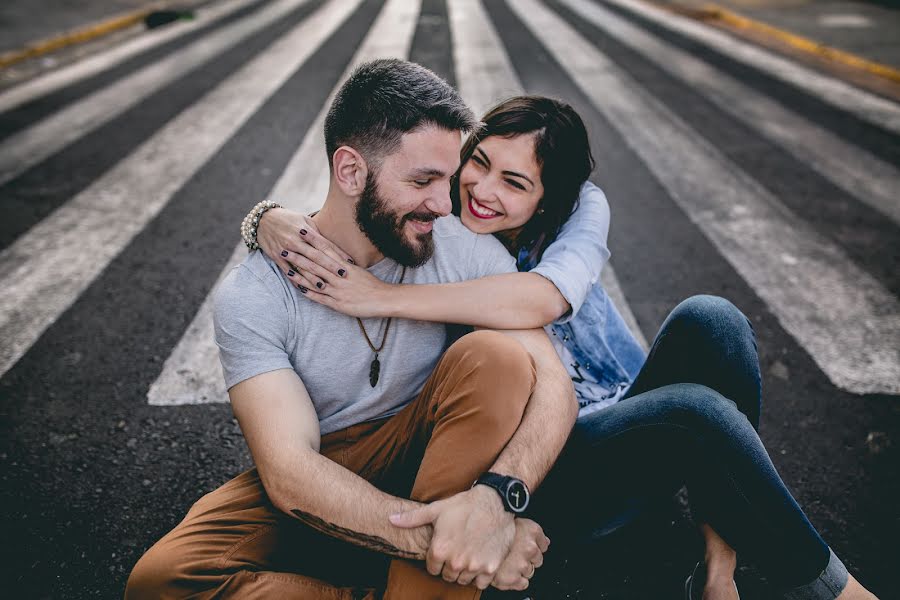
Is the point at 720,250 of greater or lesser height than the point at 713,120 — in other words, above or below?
below

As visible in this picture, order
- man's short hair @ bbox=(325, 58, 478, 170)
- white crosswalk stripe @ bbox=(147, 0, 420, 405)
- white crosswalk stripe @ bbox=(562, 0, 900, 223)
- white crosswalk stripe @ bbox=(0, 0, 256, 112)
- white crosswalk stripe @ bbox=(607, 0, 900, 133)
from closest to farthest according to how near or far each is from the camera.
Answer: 1. man's short hair @ bbox=(325, 58, 478, 170)
2. white crosswalk stripe @ bbox=(147, 0, 420, 405)
3. white crosswalk stripe @ bbox=(562, 0, 900, 223)
4. white crosswalk stripe @ bbox=(607, 0, 900, 133)
5. white crosswalk stripe @ bbox=(0, 0, 256, 112)

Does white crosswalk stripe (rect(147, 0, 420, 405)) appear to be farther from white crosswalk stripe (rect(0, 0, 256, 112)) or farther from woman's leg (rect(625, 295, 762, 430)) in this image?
white crosswalk stripe (rect(0, 0, 256, 112))

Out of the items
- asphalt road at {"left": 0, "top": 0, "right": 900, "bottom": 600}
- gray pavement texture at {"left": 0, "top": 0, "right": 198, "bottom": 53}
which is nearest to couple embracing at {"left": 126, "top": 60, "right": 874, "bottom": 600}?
asphalt road at {"left": 0, "top": 0, "right": 900, "bottom": 600}

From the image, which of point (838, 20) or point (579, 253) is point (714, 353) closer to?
point (579, 253)

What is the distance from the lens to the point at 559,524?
2.11 meters

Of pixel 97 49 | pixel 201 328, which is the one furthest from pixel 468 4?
pixel 201 328

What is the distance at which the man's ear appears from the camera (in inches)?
84.0

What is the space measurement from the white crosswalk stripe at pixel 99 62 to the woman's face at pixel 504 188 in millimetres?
6300

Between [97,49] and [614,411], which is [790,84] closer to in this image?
[614,411]

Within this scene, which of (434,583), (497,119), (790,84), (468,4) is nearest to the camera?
(434,583)

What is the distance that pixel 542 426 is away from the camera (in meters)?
1.91

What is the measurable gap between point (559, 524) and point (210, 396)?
1.72 meters

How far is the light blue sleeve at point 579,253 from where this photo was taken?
2.30m

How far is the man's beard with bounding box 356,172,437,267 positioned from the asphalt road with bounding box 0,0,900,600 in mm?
1156
